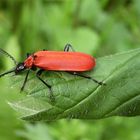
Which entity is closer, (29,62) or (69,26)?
(29,62)

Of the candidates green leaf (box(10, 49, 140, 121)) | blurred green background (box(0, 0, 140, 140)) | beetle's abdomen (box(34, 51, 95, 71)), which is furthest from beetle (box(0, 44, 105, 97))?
blurred green background (box(0, 0, 140, 140))

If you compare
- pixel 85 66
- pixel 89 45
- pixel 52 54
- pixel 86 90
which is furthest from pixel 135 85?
pixel 89 45

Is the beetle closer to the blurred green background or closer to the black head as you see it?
the black head

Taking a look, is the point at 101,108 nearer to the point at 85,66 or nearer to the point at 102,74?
the point at 102,74

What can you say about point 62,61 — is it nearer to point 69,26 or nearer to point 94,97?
point 94,97

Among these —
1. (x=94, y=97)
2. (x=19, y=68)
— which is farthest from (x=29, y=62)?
(x=94, y=97)

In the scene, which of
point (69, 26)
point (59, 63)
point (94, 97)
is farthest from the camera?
point (69, 26)
